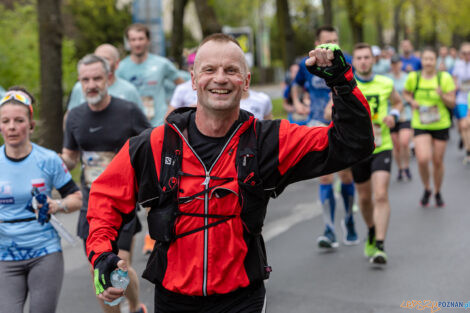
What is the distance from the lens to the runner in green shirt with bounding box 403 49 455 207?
34.3 ft

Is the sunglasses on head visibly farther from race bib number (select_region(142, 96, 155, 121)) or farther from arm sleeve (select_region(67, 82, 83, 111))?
race bib number (select_region(142, 96, 155, 121))

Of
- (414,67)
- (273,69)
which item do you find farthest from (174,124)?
(273,69)

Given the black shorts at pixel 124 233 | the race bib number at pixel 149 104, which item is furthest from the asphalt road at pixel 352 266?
the race bib number at pixel 149 104

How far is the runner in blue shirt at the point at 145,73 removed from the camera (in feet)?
29.2

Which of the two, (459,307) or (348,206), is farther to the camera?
(348,206)

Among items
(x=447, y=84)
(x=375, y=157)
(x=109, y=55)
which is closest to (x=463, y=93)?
(x=447, y=84)

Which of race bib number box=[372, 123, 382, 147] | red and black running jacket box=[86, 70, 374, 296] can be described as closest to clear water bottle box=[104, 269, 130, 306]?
red and black running jacket box=[86, 70, 374, 296]

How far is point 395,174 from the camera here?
44.6ft

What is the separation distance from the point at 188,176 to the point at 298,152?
502 mm

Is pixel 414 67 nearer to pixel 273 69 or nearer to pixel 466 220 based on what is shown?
pixel 466 220

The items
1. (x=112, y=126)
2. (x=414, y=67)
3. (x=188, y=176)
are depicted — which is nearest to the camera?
(x=188, y=176)

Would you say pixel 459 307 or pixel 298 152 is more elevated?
pixel 298 152

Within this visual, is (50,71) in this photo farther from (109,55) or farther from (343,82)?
(343,82)

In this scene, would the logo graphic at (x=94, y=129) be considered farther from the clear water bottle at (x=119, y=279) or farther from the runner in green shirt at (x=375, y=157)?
the runner in green shirt at (x=375, y=157)
